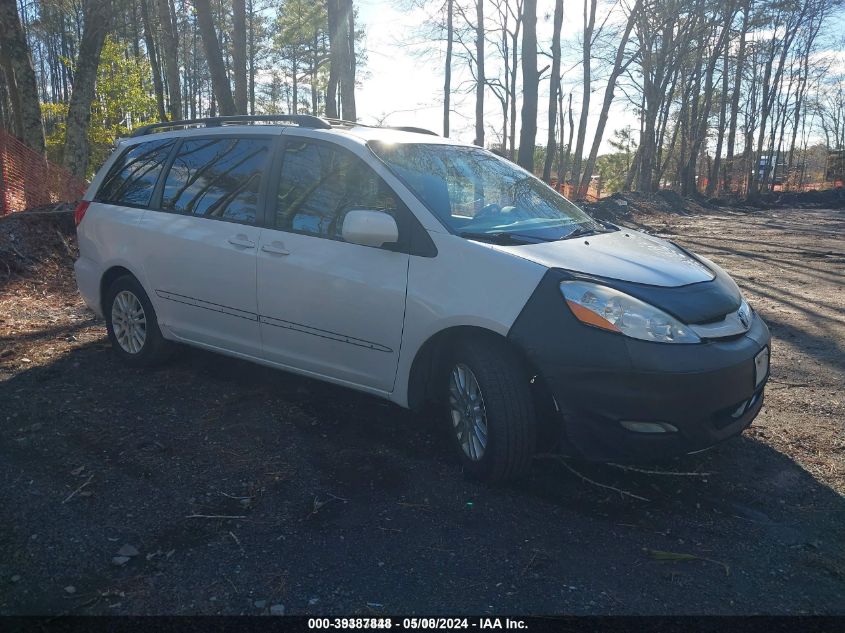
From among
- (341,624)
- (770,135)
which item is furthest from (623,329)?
(770,135)

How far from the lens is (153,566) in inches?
110

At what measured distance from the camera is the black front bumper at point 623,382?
3.05 m

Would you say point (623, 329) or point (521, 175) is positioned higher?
point (521, 175)

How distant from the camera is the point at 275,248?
14.0 ft

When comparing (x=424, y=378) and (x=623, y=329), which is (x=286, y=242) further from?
(x=623, y=329)

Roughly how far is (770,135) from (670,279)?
173 feet

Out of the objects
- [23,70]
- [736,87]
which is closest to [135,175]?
[23,70]

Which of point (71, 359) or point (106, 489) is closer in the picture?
point (106, 489)

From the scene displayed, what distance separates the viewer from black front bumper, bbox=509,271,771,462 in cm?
305

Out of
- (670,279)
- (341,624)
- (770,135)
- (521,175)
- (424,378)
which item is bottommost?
(341,624)

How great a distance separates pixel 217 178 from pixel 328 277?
145cm

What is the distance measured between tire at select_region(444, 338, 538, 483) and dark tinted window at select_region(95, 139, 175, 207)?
312cm

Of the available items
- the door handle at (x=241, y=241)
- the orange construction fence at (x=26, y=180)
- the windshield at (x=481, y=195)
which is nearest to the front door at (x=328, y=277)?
the door handle at (x=241, y=241)

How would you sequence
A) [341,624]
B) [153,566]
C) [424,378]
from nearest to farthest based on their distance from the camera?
[341,624], [153,566], [424,378]
